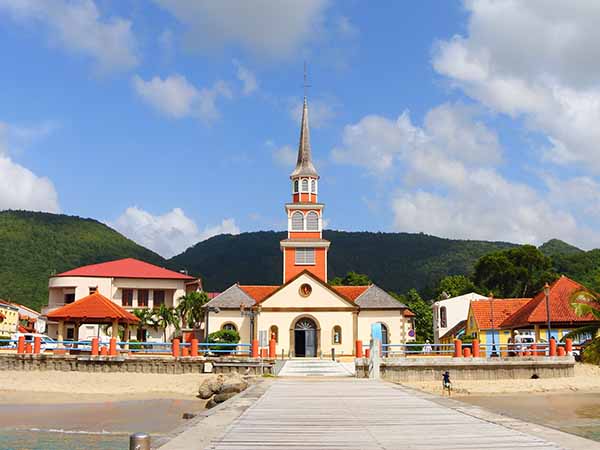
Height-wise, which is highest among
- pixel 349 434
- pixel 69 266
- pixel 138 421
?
pixel 69 266

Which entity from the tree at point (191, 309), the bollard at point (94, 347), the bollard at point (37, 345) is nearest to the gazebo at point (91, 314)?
the bollard at point (37, 345)

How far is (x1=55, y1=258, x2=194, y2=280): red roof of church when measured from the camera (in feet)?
190

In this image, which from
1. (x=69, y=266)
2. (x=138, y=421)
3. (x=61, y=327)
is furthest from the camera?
(x=69, y=266)

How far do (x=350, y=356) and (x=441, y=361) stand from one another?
12255 mm

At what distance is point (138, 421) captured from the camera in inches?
886

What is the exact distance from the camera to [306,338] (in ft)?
155

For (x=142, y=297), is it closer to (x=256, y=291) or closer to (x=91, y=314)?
(x=256, y=291)

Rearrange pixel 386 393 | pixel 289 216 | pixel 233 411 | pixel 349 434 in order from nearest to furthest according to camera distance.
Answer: pixel 349 434 → pixel 233 411 → pixel 386 393 → pixel 289 216

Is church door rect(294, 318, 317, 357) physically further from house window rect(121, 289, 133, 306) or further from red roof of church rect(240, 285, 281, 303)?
house window rect(121, 289, 133, 306)

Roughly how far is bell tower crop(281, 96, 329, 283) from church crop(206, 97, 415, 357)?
8 cm

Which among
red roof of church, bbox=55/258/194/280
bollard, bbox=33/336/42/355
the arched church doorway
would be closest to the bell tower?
the arched church doorway

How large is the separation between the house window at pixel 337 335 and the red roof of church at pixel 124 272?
17507 mm

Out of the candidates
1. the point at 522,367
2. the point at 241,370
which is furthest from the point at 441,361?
the point at 241,370

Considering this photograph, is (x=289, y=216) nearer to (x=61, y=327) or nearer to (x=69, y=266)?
(x=61, y=327)
